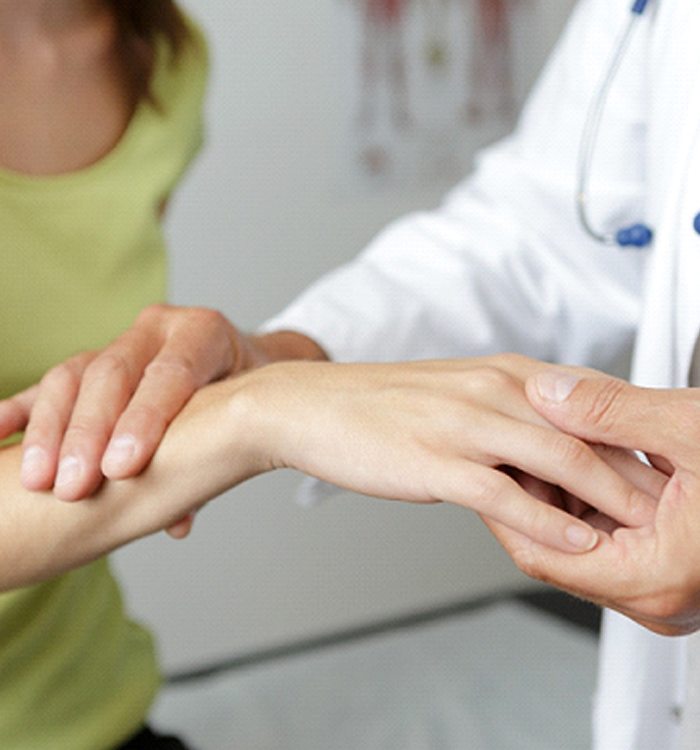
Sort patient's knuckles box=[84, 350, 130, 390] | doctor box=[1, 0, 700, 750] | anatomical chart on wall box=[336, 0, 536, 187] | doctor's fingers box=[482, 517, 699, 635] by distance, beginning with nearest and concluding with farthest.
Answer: doctor's fingers box=[482, 517, 699, 635] < patient's knuckles box=[84, 350, 130, 390] < doctor box=[1, 0, 700, 750] < anatomical chart on wall box=[336, 0, 536, 187]

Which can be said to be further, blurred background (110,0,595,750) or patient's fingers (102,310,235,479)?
blurred background (110,0,595,750)

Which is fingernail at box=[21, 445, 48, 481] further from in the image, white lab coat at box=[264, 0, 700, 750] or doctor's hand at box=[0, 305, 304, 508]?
white lab coat at box=[264, 0, 700, 750]

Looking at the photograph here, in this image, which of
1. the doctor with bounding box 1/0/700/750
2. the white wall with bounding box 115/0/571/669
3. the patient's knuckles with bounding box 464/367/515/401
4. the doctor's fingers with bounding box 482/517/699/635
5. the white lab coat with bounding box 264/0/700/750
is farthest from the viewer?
the white wall with bounding box 115/0/571/669

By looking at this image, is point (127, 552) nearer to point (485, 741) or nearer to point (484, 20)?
point (485, 741)

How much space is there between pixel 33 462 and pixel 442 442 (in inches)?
12.1

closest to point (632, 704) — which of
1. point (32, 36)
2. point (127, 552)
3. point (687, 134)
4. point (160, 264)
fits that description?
point (687, 134)

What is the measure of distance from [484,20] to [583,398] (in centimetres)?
268

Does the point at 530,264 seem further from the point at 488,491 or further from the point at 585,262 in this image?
the point at 488,491

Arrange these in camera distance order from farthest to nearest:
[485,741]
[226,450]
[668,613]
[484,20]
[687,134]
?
[484,20] → [485,741] → [687,134] → [226,450] → [668,613]

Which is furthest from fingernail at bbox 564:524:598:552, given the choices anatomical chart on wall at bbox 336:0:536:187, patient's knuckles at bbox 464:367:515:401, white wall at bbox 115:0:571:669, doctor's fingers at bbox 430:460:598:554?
anatomical chart on wall at bbox 336:0:536:187

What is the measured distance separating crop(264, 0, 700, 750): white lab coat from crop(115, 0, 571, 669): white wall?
61.8 inches

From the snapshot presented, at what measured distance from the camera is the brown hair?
1.31 metres

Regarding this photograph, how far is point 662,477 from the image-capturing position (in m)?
0.78

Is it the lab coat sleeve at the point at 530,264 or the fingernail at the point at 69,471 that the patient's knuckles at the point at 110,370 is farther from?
the lab coat sleeve at the point at 530,264
